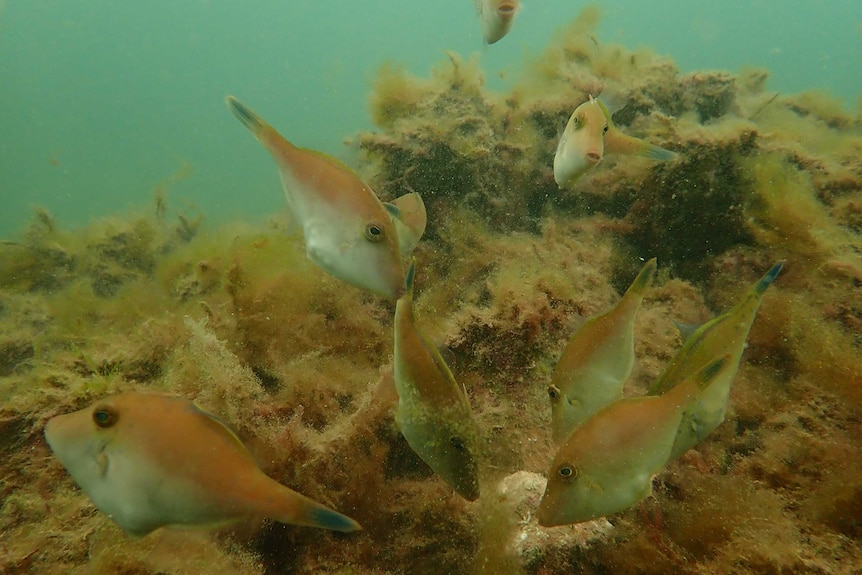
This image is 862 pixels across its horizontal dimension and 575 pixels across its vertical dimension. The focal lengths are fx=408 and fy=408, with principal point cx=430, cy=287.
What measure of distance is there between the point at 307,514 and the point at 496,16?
4051mm

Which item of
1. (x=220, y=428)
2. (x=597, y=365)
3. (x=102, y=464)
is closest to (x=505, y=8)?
(x=597, y=365)

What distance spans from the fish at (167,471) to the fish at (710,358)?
1430 millimetres

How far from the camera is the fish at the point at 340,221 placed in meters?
1.85

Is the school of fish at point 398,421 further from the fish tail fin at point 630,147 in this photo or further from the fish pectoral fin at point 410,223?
the fish tail fin at point 630,147

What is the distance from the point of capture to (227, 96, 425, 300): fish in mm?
1847

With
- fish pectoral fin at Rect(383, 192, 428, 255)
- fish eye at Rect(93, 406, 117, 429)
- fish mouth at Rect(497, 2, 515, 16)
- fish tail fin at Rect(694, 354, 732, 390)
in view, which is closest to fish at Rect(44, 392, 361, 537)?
fish eye at Rect(93, 406, 117, 429)

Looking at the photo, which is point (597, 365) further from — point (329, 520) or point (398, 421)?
point (329, 520)

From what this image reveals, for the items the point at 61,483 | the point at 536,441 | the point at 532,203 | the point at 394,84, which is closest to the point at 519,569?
the point at 536,441

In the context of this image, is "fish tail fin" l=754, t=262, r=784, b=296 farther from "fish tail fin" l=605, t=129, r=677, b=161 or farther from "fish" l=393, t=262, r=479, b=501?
"fish tail fin" l=605, t=129, r=677, b=161

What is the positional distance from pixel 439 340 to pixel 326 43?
18954 cm

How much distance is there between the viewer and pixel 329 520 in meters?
1.36

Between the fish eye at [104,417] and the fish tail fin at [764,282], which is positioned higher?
the fish tail fin at [764,282]

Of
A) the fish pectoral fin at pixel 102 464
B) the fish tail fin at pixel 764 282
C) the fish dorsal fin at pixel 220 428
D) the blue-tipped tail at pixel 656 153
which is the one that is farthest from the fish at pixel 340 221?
the blue-tipped tail at pixel 656 153

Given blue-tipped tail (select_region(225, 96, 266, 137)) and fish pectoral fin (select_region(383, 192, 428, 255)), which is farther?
fish pectoral fin (select_region(383, 192, 428, 255))
